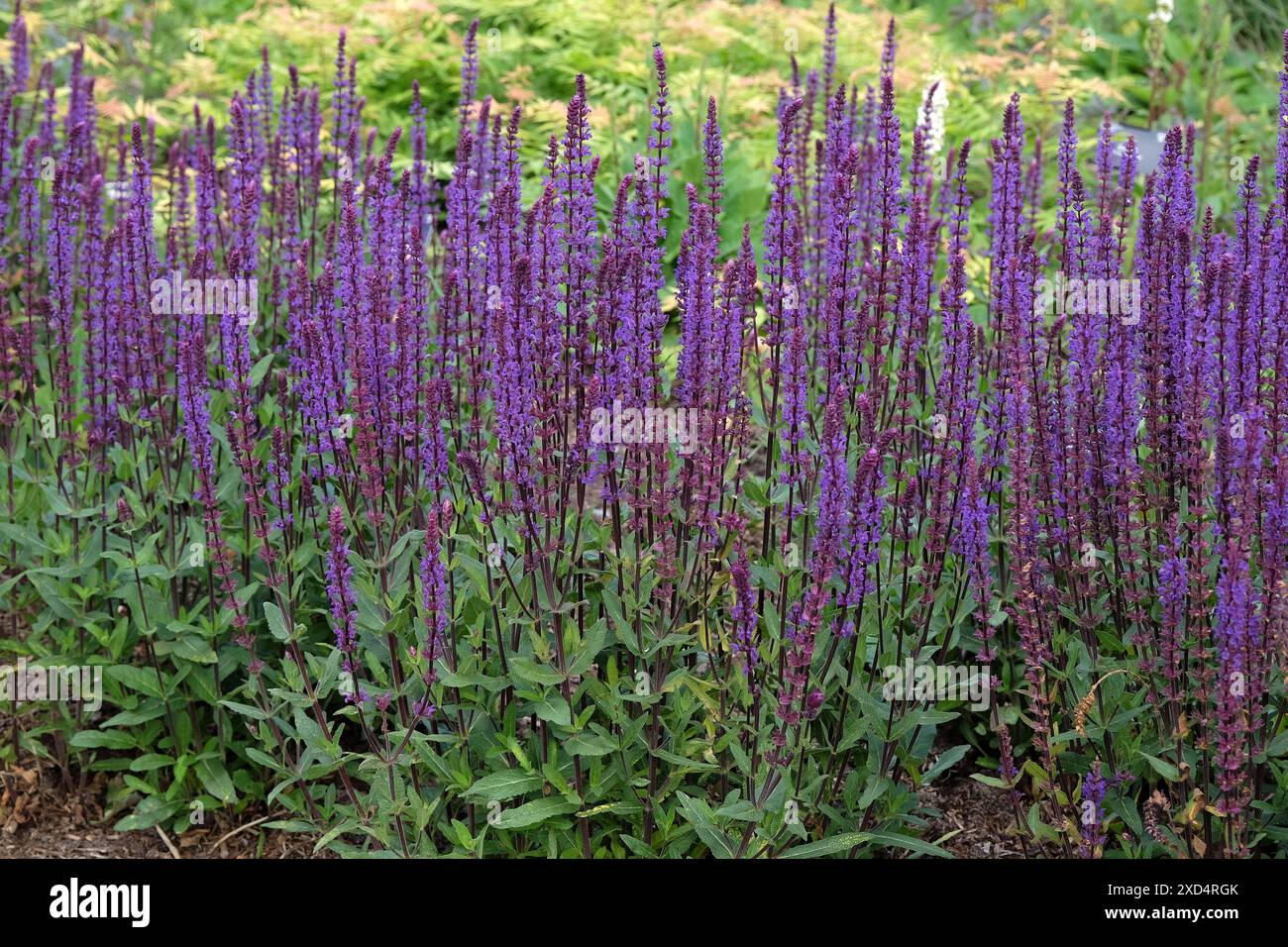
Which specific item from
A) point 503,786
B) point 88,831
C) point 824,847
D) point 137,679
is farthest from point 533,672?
point 88,831

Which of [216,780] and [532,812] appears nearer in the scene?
[532,812]

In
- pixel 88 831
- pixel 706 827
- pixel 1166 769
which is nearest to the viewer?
pixel 1166 769

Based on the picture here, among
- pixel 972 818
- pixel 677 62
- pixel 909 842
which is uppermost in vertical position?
pixel 677 62

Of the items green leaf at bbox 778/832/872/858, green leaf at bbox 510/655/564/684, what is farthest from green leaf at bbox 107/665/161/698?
green leaf at bbox 778/832/872/858

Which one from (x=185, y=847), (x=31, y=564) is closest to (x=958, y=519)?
(x=185, y=847)

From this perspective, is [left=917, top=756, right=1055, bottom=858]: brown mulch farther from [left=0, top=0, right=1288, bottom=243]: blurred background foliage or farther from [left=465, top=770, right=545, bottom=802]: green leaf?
[left=0, top=0, right=1288, bottom=243]: blurred background foliage

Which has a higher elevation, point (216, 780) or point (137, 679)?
point (137, 679)

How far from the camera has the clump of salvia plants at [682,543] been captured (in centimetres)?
371

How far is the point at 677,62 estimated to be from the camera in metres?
10.2

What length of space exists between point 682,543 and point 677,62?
6.94 m

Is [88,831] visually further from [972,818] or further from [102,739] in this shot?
[972,818]

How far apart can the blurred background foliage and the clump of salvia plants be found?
13.4 ft

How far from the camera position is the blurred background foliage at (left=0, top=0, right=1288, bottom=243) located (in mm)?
9281
